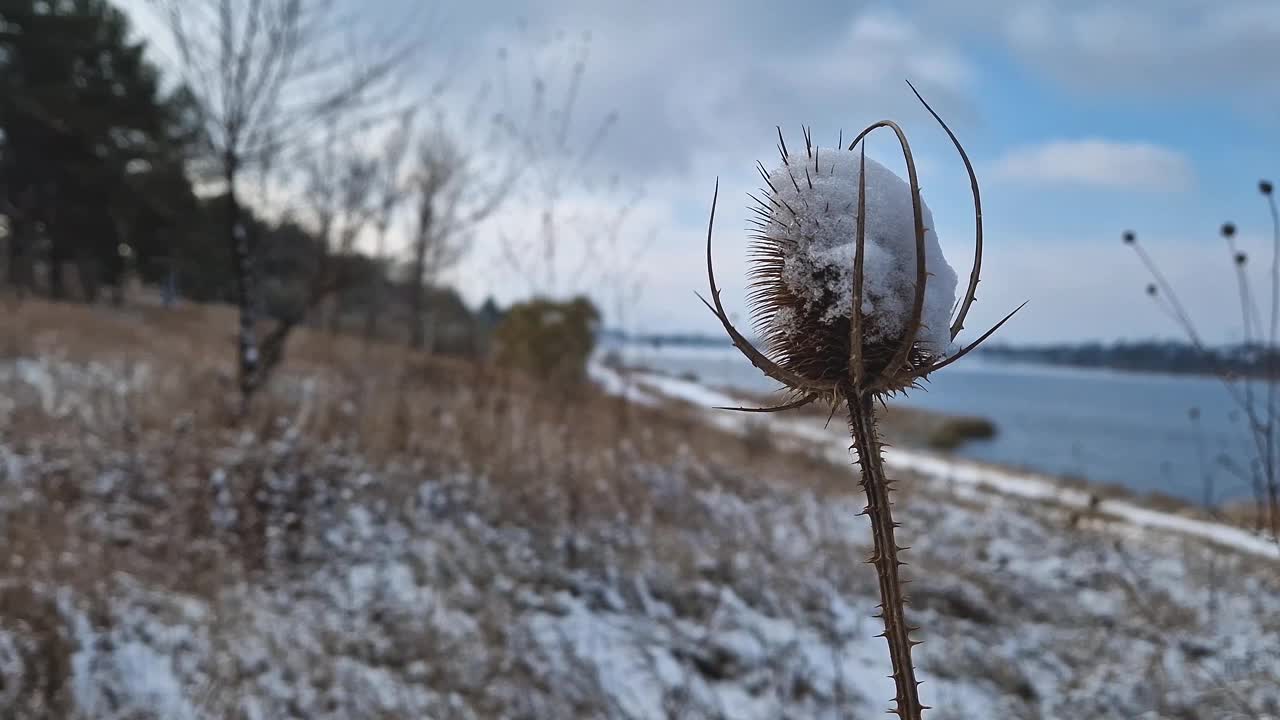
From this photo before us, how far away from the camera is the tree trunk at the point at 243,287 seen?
608cm

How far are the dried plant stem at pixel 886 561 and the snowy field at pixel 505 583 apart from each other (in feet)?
8.96

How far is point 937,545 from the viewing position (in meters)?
5.77

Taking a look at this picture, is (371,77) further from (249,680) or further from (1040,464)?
(1040,464)

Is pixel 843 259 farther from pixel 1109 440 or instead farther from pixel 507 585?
pixel 1109 440

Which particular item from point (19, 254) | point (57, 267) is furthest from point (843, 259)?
point (19, 254)

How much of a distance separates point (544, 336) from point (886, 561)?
488 inches

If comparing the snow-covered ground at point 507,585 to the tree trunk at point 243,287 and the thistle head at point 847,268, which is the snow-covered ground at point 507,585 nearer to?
the tree trunk at point 243,287

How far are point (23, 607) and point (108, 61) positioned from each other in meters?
19.2

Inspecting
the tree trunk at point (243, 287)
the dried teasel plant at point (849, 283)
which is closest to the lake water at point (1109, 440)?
the dried teasel plant at point (849, 283)

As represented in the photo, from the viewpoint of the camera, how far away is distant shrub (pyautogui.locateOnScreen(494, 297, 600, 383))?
1244 centimetres

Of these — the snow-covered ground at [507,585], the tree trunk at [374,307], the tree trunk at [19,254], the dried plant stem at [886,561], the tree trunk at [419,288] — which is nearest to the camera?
the dried plant stem at [886,561]

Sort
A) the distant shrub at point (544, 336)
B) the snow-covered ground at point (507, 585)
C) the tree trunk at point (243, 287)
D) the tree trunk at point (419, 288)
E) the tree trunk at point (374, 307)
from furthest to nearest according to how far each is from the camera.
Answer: the tree trunk at point (374, 307) < the distant shrub at point (544, 336) < the tree trunk at point (419, 288) < the tree trunk at point (243, 287) < the snow-covered ground at point (507, 585)

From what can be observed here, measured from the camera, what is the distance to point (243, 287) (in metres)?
6.19

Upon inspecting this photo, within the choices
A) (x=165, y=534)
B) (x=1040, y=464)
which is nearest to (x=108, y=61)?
(x=165, y=534)
